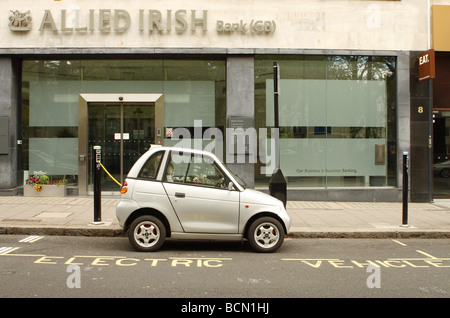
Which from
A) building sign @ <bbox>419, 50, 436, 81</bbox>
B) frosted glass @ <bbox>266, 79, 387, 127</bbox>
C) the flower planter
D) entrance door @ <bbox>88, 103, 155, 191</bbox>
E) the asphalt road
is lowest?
the asphalt road

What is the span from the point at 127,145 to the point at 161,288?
8.60m

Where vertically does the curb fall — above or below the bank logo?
below

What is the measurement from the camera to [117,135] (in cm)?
1303

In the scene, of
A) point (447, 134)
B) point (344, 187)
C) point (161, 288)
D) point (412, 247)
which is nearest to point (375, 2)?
point (447, 134)

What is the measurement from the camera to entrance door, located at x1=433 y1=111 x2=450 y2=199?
42.9 feet

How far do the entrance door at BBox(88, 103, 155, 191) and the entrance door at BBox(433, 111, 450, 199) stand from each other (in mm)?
8993

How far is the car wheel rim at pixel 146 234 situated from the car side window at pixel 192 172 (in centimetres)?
82

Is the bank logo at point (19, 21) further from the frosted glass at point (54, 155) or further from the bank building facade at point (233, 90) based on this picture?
the frosted glass at point (54, 155)

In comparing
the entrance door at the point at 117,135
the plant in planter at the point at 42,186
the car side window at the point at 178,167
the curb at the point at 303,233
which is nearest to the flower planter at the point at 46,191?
the plant in planter at the point at 42,186

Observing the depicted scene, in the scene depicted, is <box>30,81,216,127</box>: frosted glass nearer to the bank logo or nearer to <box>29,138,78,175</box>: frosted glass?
<box>29,138,78,175</box>: frosted glass

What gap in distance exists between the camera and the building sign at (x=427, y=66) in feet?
39.0

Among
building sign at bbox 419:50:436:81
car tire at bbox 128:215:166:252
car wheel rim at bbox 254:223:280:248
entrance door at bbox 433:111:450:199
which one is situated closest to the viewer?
car tire at bbox 128:215:166:252

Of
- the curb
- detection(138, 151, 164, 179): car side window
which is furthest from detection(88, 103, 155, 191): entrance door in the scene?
detection(138, 151, 164, 179): car side window

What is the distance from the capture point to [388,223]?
9.37 meters
